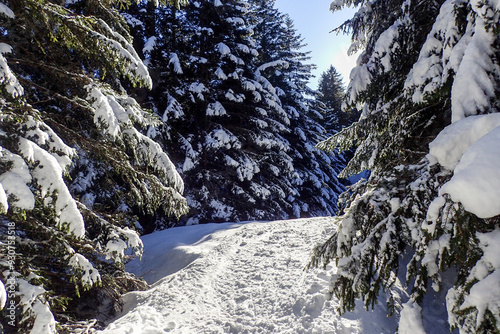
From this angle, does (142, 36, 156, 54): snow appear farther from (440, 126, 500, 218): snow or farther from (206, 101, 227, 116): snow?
(440, 126, 500, 218): snow

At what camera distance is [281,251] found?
5852 mm

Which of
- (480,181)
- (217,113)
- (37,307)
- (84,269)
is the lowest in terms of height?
(37,307)

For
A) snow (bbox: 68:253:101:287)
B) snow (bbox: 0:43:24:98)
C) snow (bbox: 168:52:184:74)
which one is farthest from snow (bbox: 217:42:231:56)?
snow (bbox: 68:253:101:287)

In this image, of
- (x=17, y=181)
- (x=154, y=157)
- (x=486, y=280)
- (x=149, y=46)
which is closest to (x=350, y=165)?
(x=154, y=157)

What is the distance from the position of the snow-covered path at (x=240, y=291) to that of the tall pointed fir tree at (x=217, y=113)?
5.08 metres

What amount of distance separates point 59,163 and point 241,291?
3.29 metres

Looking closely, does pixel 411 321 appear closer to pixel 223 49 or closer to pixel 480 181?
pixel 480 181

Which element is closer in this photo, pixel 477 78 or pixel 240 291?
pixel 477 78

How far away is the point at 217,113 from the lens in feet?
39.4

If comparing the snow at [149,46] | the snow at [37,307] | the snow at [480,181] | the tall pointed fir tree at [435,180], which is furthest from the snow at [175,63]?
the snow at [480,181]

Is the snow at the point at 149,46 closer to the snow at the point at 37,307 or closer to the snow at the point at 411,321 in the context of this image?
the snow at the point at 37,307

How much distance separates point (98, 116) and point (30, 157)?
95 centimetres

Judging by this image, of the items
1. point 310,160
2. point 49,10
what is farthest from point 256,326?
point 310,160

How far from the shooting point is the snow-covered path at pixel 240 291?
11.9 ft
